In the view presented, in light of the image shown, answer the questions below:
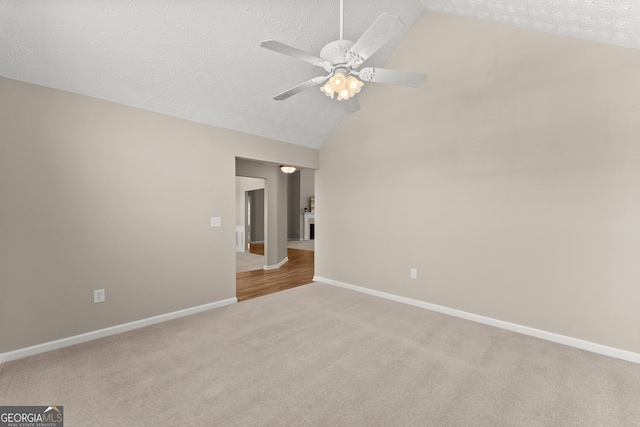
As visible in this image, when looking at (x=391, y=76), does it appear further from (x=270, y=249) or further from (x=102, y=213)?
(x=270, y=249)

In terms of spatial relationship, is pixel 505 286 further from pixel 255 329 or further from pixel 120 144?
pixel 120 144

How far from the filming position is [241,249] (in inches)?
323

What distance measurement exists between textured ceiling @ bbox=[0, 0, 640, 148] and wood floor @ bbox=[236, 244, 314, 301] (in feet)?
8.01

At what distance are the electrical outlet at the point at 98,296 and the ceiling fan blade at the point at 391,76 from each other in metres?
3.06

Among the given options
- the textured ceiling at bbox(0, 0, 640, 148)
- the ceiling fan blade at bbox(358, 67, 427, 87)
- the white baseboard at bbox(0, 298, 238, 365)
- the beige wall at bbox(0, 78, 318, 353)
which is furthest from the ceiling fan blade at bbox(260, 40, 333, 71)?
the white baseboard at bbox(0, 298, 238, 365)

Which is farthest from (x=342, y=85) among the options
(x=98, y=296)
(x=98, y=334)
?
(x=98, y=334)

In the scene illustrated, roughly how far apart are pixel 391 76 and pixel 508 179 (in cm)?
184

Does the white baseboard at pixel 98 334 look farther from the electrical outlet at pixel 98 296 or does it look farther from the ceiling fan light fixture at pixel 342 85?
the ceiling fan light fixture at pixel 342 85

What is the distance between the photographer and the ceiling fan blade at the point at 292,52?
5.16ft

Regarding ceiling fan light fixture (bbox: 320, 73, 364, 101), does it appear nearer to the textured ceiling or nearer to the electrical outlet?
the textured ceiling

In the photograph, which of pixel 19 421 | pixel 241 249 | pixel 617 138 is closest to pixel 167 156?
A: pixel 19 421

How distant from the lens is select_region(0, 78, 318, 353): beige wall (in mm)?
2242

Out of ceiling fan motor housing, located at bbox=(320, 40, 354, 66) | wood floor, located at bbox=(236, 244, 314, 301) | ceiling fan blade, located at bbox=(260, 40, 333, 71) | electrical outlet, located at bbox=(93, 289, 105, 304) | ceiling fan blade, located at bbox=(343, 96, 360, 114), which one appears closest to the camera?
ceiling fan blade, located at bbox=(260, 40, 333, 71)

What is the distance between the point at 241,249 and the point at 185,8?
22.1ft
